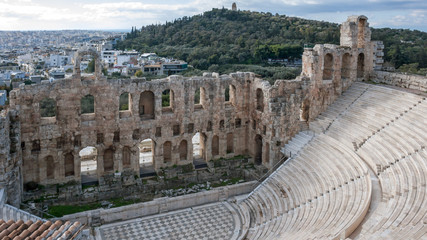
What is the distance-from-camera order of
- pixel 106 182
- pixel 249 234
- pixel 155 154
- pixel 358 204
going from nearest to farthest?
pixel 358 204
pixel 249 234
pixel 106 182
pixel 155 154

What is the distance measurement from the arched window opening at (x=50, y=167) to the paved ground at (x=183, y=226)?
6.13 meters

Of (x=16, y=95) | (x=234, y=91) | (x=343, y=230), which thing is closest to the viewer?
(x=343, y=230)

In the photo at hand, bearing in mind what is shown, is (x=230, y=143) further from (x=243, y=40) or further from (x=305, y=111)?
(x=243, y=40)

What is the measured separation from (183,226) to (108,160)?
8.42m

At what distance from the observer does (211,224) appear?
81.9 feet

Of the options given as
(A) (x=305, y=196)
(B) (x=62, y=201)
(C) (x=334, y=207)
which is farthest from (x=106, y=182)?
(C) (x=334, y=207)

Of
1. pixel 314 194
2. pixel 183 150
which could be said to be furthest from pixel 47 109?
pixel 314 194

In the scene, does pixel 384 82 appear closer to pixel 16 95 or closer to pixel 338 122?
pixel 338 122

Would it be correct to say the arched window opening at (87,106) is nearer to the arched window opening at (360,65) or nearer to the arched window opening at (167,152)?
the arched window opening at (167,152)

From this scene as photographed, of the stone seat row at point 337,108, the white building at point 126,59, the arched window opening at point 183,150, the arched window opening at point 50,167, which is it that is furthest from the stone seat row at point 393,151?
the white building at point 126,59

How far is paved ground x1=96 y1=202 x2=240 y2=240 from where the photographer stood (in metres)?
23.6

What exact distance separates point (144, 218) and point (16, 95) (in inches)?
445

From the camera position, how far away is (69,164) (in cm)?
2828

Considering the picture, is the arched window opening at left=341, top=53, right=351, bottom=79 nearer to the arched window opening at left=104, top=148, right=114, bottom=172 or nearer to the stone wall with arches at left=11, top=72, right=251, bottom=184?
the stone wall with arches at left=11, top=72, right=251, bottom=184
